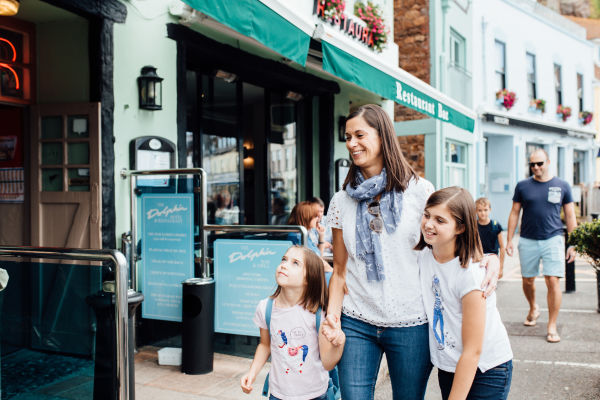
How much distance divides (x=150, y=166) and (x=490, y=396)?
4.20 m

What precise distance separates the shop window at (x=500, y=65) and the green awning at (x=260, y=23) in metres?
15.4

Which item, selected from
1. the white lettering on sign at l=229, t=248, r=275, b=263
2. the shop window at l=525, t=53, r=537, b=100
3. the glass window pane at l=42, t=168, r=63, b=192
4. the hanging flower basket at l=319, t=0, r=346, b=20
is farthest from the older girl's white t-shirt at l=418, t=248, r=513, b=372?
the shop window at l=525, t=53, r=537, b=100

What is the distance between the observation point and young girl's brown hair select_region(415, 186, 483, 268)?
7.22 ft

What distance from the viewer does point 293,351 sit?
2742mm

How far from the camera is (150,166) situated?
558 cm

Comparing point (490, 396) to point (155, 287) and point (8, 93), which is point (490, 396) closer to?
point (155, 287)

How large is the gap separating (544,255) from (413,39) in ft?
34.5

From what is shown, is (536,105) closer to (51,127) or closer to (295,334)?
(51,127)

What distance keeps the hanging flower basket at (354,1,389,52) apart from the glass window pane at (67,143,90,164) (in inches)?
222

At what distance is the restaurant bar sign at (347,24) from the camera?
26.3ft

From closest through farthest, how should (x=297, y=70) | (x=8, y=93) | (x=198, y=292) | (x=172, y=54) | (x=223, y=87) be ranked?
1. (x=198, y=292)
2. (x=8, y=93)
3. (x=172, y=54)
4. (x=223, y=87)
5. (x=297, y=70)

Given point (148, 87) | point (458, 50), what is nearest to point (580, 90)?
point (458, 50)

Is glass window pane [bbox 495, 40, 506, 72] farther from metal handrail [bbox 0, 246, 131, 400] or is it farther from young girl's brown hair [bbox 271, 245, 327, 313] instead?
metal handrail [bbox 0, 246, 131, 400]

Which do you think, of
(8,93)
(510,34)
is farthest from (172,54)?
(510,34)
